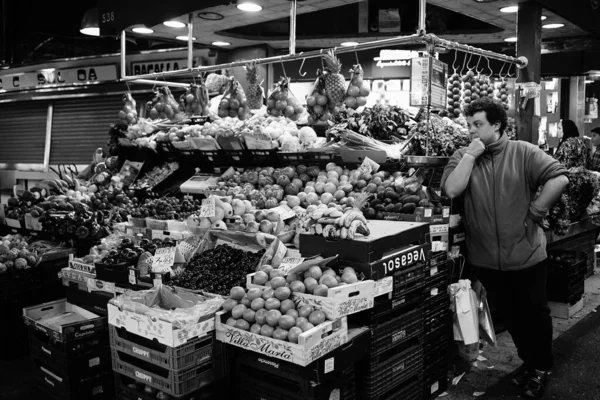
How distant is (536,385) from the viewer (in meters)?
4.04

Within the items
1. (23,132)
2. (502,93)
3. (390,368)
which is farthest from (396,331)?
(23,132)

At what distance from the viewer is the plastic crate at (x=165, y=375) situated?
3008mm

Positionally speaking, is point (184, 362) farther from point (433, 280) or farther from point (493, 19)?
point (493, 19)

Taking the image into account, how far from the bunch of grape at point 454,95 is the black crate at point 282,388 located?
164 inches

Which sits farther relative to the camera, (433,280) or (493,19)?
(493,19)

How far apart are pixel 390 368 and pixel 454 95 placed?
403 cm

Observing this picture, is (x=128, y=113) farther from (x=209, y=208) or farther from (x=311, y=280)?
(x=311, y=280)

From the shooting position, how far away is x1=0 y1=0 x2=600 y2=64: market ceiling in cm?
600

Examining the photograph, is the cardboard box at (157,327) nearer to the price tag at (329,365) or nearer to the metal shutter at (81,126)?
the price tag at (329,365)

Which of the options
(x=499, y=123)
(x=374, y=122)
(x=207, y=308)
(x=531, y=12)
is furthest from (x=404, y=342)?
(x=531, y=12)

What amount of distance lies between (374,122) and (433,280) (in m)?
1.97

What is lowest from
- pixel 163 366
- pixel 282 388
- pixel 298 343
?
pixel 282 388

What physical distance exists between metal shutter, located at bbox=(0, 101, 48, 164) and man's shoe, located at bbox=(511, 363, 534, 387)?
37.1 ft

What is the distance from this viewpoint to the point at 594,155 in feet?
27.7
